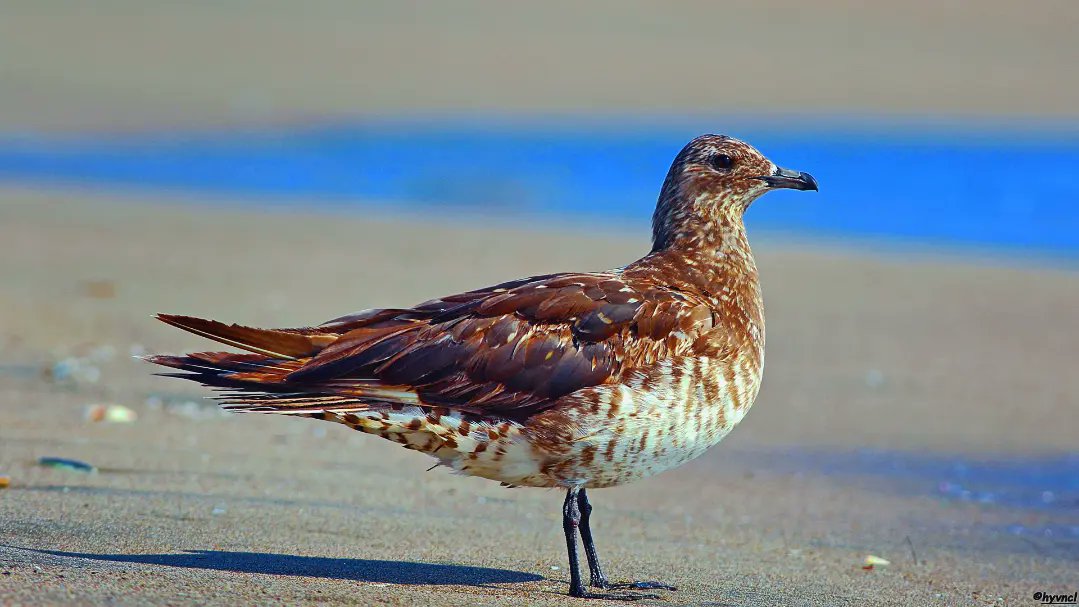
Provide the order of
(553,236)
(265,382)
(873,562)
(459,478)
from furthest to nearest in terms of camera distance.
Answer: (553,236), (459,478), (873,562), (265,382)

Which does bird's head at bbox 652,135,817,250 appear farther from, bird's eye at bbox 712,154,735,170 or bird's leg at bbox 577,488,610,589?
bird's leg at bbox 577,488,610,589

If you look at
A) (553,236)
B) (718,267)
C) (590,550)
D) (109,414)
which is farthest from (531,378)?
(553,236)

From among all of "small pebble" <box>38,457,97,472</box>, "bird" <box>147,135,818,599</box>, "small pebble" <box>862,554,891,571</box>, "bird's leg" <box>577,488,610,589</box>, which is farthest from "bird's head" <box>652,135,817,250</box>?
"small pebble" <box>38,457,97,472</box>

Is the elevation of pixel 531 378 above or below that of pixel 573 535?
above

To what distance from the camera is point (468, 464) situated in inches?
208

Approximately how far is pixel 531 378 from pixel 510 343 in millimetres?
160

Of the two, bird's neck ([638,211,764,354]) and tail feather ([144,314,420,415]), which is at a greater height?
bird's neck ([638,211,764,354])

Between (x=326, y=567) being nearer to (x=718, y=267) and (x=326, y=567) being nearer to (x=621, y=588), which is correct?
(x=621, y=588)

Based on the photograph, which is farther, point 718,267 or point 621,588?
point 718,267

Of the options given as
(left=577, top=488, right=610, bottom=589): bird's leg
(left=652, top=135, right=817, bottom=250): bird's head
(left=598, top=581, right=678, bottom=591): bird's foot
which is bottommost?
(left=598, top=581, right=678, bottom=591): bird's foot

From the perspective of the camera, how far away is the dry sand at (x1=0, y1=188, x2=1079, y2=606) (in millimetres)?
5270

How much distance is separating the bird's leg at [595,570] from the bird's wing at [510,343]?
52cm

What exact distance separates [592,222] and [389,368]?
10598 millimetres

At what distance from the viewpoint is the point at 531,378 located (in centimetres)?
526
